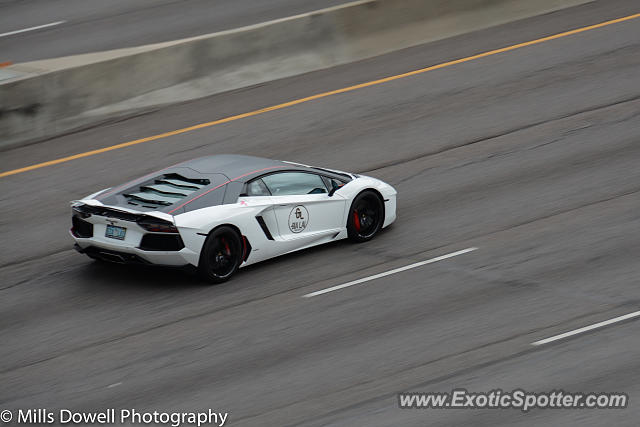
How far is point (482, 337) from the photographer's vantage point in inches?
417

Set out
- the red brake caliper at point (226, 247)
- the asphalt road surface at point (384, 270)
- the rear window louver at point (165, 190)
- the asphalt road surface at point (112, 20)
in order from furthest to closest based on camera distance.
→ the asphalt road surface at point (112, 20) < the red brake caliper at point (226, 247) < the rear window louver at point (165, 190) < the asphalt road surface at point (384, 270)

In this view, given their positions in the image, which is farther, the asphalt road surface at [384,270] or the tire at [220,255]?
the tire at [220,255]

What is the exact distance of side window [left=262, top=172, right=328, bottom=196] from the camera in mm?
12828

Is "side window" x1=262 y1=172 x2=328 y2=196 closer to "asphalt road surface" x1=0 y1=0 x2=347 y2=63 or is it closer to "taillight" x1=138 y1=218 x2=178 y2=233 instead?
"taillight" x1=138 y1=218 x2=178 y2=233

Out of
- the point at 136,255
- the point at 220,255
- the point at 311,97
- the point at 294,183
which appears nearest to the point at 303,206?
the point at 294,183

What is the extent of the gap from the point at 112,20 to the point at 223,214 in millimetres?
13183

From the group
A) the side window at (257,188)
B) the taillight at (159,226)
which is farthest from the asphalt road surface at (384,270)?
the side window at (257,188)

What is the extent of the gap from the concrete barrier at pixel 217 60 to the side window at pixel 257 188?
679 cm

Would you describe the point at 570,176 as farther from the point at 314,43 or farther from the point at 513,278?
the point at 314,43

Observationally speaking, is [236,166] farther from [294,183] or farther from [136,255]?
[136,255]

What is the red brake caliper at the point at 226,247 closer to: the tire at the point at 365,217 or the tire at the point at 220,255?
the tire at the point at 220,255

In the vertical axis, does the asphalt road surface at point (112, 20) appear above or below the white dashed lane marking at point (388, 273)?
above

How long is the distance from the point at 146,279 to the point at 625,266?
576 centimetres

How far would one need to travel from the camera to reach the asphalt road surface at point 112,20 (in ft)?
72.6
